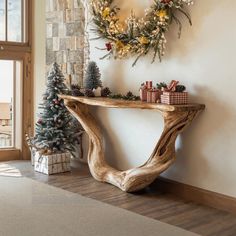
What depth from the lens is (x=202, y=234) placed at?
3178 mm

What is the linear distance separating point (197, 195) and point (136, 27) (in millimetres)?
1876

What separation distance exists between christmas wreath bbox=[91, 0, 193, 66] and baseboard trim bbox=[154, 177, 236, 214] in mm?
1354

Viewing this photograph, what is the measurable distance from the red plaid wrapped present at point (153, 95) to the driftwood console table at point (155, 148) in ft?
0.36

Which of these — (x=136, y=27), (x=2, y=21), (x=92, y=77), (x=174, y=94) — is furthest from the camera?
(x=2, y=21)

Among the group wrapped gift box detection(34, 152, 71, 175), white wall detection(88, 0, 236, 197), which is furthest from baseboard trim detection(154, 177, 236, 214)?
wrapped gift box detection(34, 152, 71, 175)

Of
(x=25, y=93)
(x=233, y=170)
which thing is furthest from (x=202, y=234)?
(x=25, y=93)

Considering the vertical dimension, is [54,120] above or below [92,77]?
below

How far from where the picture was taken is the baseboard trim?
3.80m

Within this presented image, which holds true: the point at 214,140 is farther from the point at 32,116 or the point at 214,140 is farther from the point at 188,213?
the point at 32,116

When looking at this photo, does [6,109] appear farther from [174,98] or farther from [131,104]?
[174,98]

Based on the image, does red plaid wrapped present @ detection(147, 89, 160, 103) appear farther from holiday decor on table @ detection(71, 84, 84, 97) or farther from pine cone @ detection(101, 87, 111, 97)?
holiday decor on table @ detection(71, 84, 84, 97)

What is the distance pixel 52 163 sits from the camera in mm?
5043

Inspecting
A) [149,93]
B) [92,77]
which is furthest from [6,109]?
[149,93]

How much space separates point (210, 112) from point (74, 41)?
235 cm
